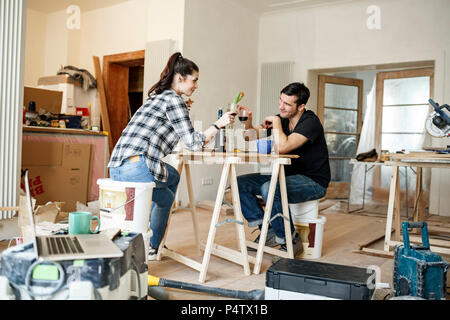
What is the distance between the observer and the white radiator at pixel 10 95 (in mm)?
2869

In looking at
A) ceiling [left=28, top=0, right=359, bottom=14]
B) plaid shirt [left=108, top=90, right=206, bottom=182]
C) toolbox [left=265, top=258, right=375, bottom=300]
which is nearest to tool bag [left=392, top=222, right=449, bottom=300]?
toolbox [left=265, top=258, right=375, bottom=300]

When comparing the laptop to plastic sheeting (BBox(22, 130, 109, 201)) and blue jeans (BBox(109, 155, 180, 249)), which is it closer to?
blue jeans (BBox(109, 155, 180, 249))

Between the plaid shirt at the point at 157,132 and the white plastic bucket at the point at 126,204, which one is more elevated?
the plaid shirt at the point at 157,132

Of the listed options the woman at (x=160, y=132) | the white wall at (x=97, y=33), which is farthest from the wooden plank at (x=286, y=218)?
the white wall at (x=97, y=33)

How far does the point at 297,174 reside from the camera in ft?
9.28

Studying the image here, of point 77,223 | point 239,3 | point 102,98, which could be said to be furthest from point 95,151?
→ point 77,223

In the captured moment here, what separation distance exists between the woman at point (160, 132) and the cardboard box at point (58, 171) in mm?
1953

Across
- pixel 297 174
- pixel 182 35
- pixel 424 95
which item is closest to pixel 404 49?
pixel 424 95

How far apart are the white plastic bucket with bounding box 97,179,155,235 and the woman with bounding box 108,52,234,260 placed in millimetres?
85

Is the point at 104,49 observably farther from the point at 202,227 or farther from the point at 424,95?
the point at 424,95

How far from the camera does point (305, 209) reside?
9.16 ft

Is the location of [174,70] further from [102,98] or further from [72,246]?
[102,98]

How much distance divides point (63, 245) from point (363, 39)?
5092 mm

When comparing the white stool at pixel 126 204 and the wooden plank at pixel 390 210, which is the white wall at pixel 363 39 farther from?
the white stool at pixel 126 204
